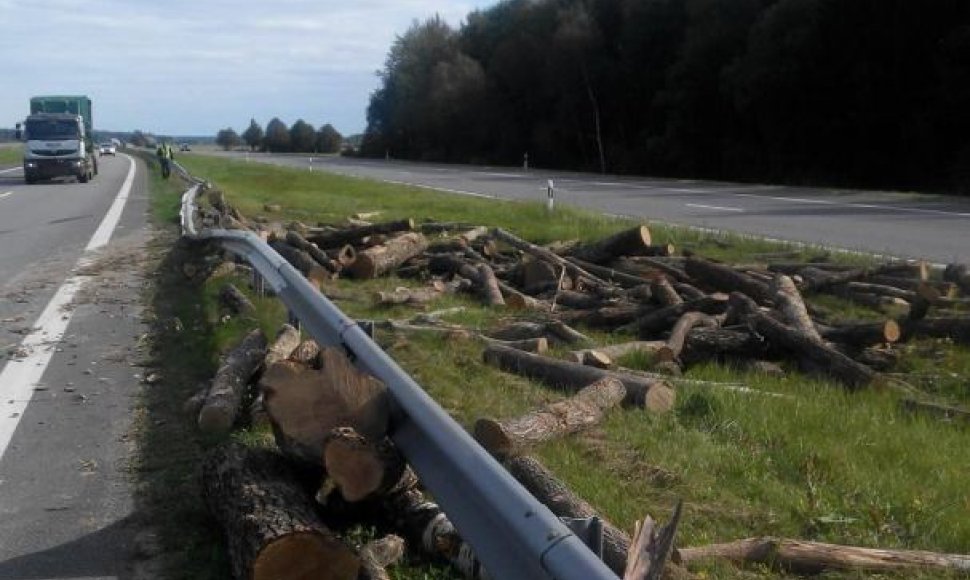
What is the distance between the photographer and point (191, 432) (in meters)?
7.28

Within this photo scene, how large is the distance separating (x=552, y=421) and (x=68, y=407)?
3.41 metres

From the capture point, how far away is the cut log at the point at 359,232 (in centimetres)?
1557

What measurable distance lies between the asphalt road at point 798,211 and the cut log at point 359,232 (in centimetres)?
615

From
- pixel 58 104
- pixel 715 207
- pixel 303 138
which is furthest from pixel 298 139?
pixel 715 207

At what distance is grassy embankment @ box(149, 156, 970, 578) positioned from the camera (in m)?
5.48

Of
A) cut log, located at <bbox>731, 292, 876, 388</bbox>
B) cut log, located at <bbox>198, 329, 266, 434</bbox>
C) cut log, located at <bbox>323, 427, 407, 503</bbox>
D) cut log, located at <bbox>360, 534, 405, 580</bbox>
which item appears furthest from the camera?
cut log, located at <bbox>731, 292, 876, 388</bbox>

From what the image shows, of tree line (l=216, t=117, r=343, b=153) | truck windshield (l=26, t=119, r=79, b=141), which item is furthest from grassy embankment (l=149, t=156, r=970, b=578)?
tree line (l=216, t=117, r=343, b=153)

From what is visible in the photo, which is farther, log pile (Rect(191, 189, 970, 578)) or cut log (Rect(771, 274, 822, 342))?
cut log (Rect(771, 274, 822, 342))

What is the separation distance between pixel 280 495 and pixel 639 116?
67.7 m

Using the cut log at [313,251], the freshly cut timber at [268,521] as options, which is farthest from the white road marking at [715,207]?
the freshly cut timber at [268,521]

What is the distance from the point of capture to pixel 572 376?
319 inches

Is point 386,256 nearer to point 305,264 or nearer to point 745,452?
point 305,264

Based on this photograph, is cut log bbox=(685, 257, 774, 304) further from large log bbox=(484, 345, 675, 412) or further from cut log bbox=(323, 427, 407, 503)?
cut log bbox=(323, 427, 407, 503)

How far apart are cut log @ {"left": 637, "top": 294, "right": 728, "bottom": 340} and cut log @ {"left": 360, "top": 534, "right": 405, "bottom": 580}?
17.8 feet
